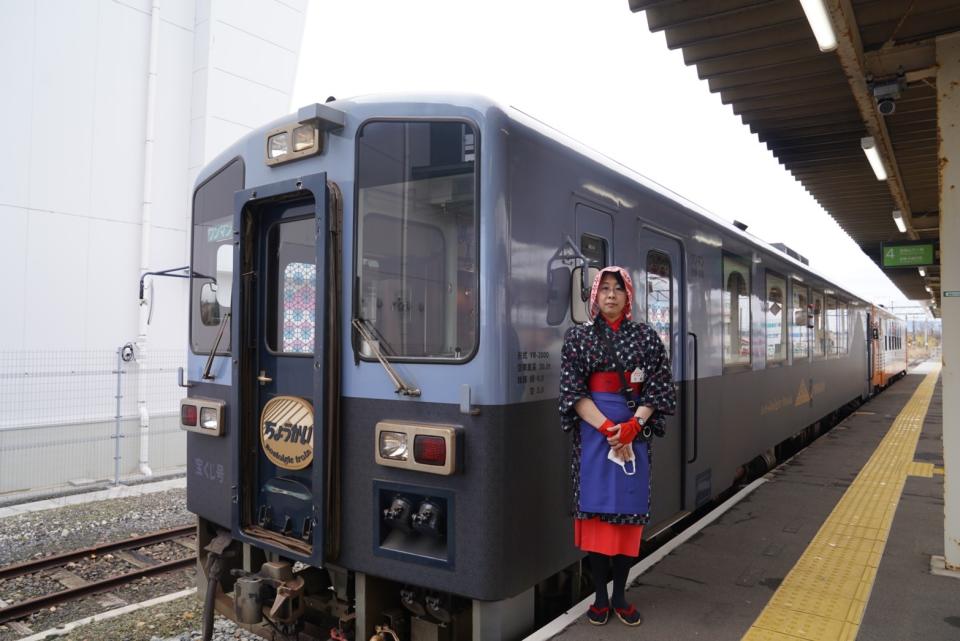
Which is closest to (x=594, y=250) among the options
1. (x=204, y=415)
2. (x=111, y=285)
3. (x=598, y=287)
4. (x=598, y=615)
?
(x=598, y=287)

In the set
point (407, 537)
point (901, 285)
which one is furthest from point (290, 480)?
point (901, 285)

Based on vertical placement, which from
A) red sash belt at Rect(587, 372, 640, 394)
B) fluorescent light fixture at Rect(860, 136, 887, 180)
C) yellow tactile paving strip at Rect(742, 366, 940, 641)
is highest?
fluorescent light fixture at Rect(860, 136, 887, 180)

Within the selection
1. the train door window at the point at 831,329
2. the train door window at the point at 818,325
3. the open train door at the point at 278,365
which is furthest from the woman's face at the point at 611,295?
the train door window at the point at 831,329

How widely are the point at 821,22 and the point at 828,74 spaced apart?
1.87 metres

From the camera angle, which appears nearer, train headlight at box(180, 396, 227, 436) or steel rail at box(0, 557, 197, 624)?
train headlight at box(180, 396, 227, 436)

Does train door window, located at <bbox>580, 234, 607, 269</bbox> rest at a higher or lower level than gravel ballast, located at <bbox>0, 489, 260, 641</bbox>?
higher

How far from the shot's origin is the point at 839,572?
4.34m

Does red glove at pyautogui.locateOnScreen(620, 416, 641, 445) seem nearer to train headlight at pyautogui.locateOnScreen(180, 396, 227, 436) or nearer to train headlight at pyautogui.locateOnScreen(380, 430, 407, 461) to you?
train headlight at pyautogui.locateOnScreen(380, 430, 407, 461)

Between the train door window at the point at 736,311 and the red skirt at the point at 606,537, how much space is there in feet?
9.32

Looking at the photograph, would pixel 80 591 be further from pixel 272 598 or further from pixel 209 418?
pixel 272 598

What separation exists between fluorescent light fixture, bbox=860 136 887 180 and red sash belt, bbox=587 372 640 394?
516 centimetres

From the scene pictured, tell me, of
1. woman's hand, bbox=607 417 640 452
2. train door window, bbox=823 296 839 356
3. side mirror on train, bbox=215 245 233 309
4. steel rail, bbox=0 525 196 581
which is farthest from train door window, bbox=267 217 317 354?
train door window, bbox=823 296 839 356

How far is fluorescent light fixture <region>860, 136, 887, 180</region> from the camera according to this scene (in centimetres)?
689

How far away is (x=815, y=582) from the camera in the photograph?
4.16m
